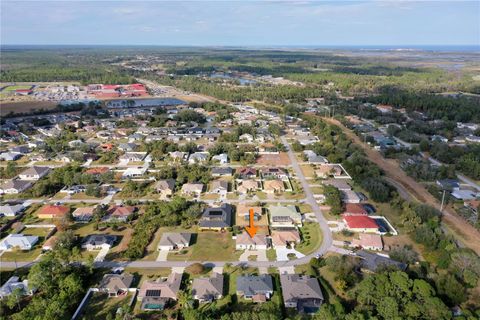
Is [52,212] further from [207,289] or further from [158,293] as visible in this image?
[207,289]

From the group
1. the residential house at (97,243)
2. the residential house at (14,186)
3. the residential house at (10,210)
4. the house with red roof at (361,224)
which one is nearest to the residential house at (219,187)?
the residential house at (97,243)

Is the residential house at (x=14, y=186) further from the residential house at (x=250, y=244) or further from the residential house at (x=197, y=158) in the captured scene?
the residential house at (x=250, y=244)

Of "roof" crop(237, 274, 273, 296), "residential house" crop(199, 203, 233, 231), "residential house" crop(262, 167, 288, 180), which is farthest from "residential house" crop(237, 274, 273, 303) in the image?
"residential house" crop(262, 167, 288, 180)

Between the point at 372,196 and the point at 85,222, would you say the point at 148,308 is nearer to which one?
the point at 85,222

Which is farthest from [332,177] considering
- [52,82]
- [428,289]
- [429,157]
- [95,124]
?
[52,82]

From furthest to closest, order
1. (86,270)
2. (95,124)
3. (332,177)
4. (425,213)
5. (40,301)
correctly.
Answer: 1. (95,124)
2. (332,177)
3. (425,213)
4. (86,270)
5. (40,301)

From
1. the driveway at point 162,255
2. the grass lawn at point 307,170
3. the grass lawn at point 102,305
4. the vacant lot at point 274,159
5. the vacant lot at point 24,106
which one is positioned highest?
the vacant lot at point 24,106

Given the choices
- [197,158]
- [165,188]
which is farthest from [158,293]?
[197,158]
